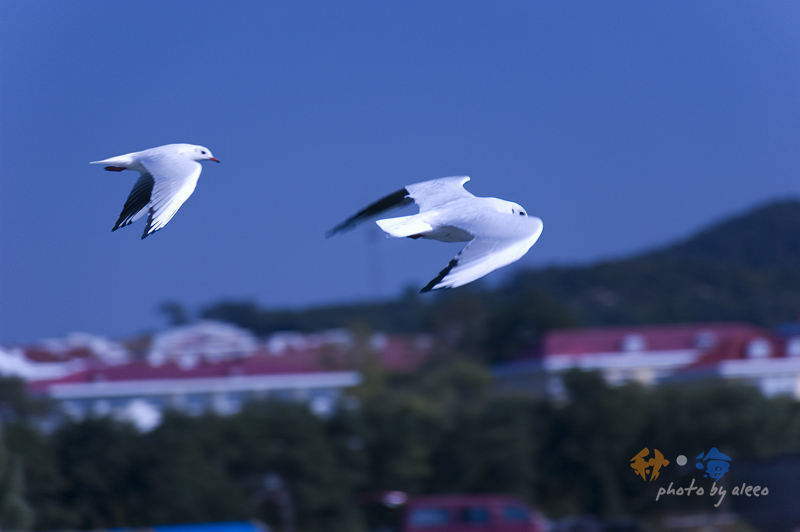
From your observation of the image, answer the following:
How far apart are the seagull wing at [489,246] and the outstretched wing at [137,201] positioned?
190 centimetres

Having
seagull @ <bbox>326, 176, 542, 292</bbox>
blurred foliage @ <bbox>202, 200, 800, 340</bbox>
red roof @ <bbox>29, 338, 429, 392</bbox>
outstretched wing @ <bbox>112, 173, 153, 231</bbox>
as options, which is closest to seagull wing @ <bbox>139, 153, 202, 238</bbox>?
outstretched wing @ <bbox>112, 173, 153, 231</bbox>

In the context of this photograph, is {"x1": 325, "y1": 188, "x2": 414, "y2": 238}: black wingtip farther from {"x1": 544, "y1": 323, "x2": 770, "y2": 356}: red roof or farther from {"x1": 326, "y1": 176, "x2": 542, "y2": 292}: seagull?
{"x1": 544, "y1": 323, "x2": 770, "y2": 356}: red roof

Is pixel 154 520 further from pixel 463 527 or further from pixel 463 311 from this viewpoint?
pixel 463 311

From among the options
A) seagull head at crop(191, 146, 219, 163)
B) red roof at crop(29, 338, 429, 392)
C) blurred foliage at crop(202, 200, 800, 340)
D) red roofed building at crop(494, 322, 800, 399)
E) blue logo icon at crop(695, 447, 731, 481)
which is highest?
blurred foliage at crop(202, 200, 800, 340)

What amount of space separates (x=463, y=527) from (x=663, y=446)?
592 centimetres

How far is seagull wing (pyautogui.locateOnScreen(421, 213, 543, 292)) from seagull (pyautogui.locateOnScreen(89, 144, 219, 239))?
1501 millimetres

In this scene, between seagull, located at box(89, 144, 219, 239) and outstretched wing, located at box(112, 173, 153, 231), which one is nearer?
seagull, located at box(89, 144, 219, 239)

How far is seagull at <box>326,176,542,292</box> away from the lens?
4512 millimetres

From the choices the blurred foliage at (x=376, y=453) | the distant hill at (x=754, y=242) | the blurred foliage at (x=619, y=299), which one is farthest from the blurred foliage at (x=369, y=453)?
the distant hill at (x=754, y=242)

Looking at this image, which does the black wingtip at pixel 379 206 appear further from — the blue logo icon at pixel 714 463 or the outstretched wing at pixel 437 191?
the blue logo icon at pixel 714 463

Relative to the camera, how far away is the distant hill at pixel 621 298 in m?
54.2

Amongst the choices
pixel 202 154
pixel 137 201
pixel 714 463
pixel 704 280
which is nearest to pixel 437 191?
pixel 202 154

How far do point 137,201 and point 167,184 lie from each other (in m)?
0.55

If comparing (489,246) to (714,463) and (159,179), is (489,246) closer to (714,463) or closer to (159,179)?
(159,179)
